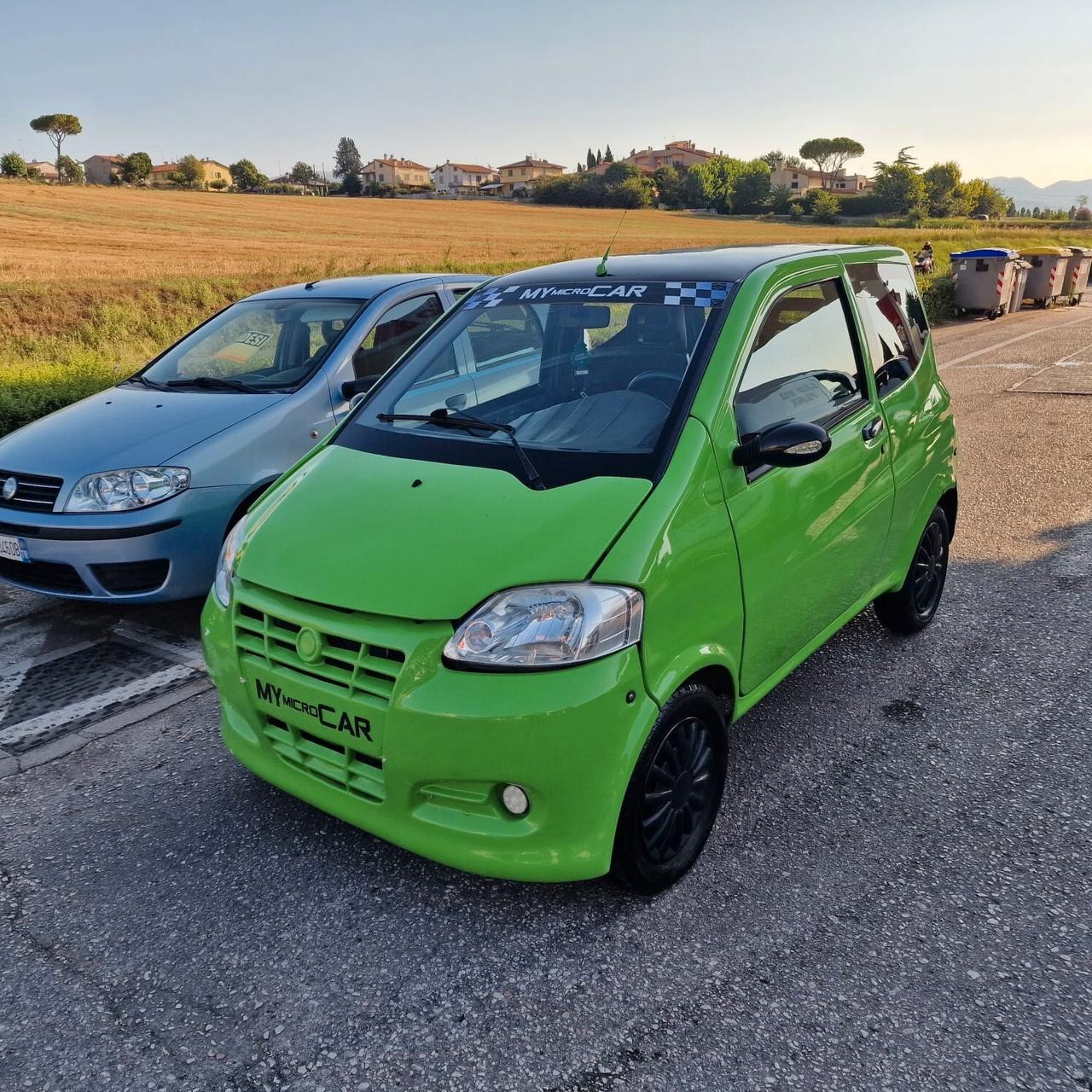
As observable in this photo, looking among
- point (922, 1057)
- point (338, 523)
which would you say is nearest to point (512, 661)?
point (338, 523)

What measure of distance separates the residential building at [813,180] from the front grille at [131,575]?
13128cm

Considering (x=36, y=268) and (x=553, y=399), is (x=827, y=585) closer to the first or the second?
(x=553, y=399)

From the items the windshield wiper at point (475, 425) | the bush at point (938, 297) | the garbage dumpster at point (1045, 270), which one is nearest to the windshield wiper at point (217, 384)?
the windshield wiper at point (475, 425)

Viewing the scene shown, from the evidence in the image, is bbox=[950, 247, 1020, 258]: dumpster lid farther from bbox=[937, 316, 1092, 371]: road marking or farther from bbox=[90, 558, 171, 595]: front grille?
bbox=[90, 558, 171, 595]: front grille

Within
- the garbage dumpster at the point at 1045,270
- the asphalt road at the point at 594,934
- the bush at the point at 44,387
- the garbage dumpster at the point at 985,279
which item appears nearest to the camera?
the asphalt road at the point at 594,934

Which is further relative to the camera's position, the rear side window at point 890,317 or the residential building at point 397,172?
the residential building at point 397,172

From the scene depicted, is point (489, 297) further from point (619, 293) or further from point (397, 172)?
point (397, 172)

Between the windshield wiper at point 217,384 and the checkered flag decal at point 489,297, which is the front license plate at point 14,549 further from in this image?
the checkered flag decal at point 489,297

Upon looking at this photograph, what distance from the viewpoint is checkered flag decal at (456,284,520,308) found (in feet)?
12.1

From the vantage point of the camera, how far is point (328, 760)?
256cm

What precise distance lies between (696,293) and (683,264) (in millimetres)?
305

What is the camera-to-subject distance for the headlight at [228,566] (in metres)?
2.84

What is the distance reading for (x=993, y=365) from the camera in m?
13.1

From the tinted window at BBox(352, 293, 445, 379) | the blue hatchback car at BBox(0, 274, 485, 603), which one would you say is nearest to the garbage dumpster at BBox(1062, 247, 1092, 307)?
the tinted window at BBox(352, 293, 445, 379)
